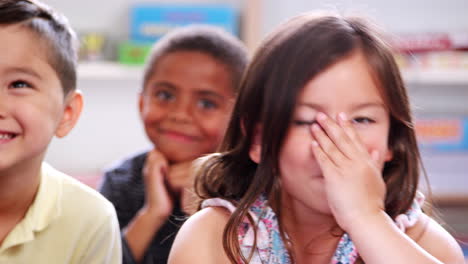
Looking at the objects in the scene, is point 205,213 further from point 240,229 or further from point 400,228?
point 400,228

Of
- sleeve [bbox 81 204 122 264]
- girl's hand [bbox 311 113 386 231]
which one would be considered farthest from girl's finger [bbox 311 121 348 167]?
sleeve [bbox 81 204 122 264]

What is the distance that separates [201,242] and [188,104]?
0.53m

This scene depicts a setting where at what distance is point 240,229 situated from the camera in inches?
42.8

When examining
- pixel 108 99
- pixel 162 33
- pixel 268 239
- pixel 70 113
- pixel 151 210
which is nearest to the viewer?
pixel 268 239

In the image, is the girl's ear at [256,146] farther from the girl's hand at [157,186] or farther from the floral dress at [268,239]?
the girl's hand at [157,186]

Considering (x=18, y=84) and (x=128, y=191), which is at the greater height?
(x=18, y=84)

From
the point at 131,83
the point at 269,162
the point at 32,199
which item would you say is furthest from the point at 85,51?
the point at 269,162

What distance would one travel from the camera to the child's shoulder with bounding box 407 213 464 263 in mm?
1072

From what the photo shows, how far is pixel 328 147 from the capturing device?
38.9 inches

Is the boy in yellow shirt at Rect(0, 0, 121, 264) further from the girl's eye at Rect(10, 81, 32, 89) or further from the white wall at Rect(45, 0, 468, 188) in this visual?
the white wall at Rect(45, 0, 468, 188)

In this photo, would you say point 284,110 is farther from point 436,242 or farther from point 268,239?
point 436,242

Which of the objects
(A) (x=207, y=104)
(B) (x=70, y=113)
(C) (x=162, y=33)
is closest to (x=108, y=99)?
(C) (x=162, y=33)

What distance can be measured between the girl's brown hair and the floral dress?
0.01 metres

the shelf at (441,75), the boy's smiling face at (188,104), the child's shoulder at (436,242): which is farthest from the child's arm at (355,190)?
the shelf at (441,75)
